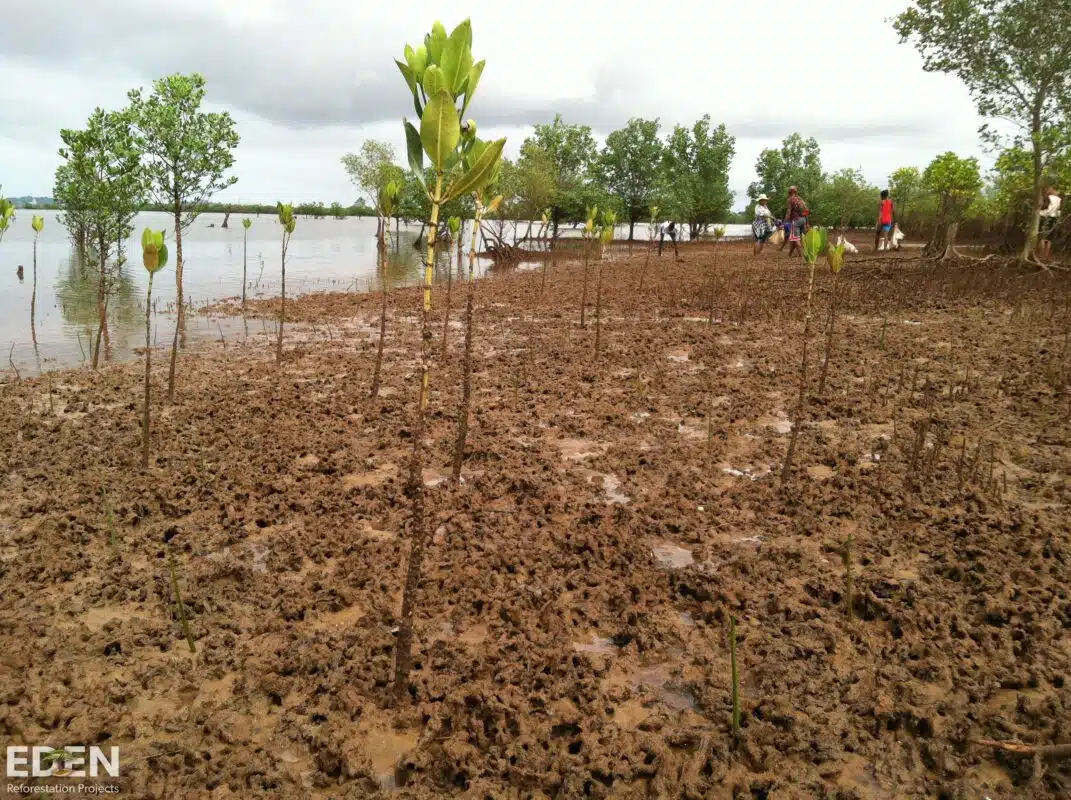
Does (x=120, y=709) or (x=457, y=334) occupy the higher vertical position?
(x=457, y=334)

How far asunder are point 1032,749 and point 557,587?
7.14ft

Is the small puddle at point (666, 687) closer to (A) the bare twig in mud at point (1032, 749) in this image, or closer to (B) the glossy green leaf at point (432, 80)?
(A) the bare twig in mud at point (1032, 749)

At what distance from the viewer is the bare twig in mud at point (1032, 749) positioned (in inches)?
92.6

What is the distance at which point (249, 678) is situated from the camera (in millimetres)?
2973

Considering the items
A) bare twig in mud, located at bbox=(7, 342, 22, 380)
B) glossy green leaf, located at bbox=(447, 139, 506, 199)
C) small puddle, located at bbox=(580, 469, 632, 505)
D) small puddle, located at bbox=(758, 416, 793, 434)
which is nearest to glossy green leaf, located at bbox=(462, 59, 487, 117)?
glossy green leaf, located at bbox=(447, 139, 506, 199)

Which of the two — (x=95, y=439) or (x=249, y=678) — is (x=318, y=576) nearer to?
(x=249, y=678)

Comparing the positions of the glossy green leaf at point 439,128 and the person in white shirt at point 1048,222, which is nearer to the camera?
the glossy green leaf at point 439,128

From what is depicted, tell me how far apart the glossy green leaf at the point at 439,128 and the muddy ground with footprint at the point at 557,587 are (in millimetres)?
2291

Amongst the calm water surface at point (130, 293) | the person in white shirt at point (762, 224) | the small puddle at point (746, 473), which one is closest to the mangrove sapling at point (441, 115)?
the small puddle at point (746, 473)

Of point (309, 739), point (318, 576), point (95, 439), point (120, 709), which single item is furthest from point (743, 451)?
point (95, 439)

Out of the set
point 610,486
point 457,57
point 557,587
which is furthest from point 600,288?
point 457,57

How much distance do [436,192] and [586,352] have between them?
688 centimetres

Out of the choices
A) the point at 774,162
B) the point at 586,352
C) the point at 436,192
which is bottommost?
the point at 586,352

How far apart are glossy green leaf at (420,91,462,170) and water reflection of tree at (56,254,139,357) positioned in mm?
11559
